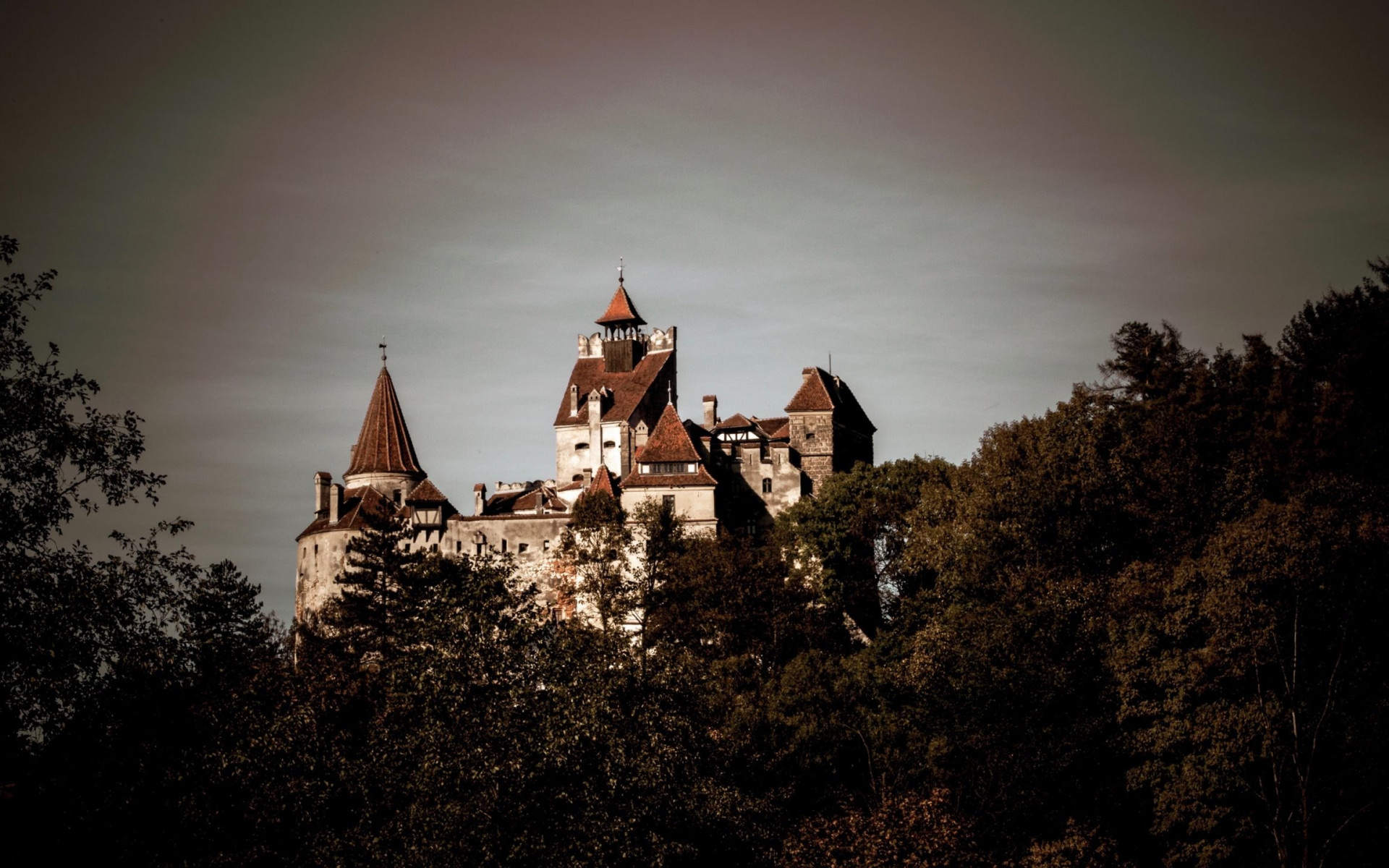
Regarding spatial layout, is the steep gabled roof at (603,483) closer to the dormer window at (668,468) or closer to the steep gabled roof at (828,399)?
the dormer window at (668,468)

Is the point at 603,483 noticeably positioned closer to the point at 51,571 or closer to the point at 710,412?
the point at 710,412

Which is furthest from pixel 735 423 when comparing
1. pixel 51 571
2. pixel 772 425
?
pixel 51 571

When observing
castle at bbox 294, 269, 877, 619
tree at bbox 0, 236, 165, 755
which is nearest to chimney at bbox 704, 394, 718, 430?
castle at bbox 294, 269, 877, 619

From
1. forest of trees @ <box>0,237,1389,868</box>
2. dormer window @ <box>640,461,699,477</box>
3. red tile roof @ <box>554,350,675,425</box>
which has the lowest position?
forest of trees @ <box>0,237,1389,868</box>

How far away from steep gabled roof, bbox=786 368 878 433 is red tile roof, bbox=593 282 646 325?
14611 mm

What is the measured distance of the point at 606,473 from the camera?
→ 73875 millimetres

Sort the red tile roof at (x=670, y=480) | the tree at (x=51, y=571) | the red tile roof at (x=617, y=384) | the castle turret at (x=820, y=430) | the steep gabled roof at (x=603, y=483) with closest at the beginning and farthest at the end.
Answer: the tree at (x=51, y=571), the red tile roof at (x=670, y=480), the steep gabled roof at (x=603, y=483), the castle turret at (x=820, y=430), the red tile roof at (x=617, y=384)

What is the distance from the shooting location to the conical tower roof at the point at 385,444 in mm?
79312

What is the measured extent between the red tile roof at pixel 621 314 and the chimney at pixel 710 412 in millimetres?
9315

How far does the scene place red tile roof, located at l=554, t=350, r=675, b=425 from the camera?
265 ft

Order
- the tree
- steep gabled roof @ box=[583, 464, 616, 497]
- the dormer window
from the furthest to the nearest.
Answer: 1. steep gabled roof @ box=[583, 464, 616, 497]
2. the dormer window
3. the tree

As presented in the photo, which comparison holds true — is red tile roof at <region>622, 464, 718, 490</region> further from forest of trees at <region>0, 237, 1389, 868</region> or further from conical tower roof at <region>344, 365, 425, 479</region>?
conical tower roof at <region>344, 365, 425, 479</region>

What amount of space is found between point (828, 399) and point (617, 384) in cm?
1409

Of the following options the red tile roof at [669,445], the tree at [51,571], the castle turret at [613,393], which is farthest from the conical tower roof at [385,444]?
the tree at [51,571]
